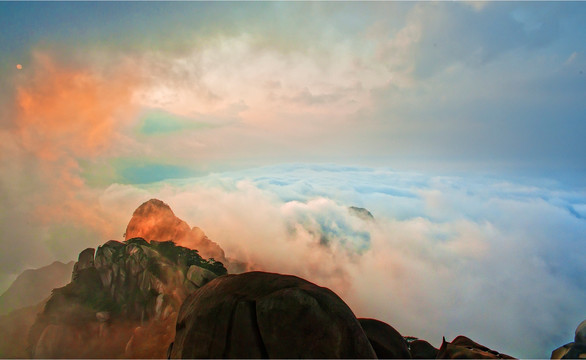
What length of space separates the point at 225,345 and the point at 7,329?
251 feet

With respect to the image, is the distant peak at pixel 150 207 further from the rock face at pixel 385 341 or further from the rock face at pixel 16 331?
the rock face at pixel 385 341

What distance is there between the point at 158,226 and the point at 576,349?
68.4 meters

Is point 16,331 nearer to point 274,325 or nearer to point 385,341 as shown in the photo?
point 385,341

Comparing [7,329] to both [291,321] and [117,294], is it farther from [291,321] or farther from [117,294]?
[291,321]

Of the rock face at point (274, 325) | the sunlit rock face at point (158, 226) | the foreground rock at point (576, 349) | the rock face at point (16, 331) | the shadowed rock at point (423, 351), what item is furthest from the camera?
the sunlit rock face at point (158, 226)

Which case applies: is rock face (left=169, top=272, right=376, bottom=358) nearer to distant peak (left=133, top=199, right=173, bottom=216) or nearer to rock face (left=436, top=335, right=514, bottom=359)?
rock face (left=436, top=335, right=514, bottom=359)

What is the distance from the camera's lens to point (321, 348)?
8.22 metres

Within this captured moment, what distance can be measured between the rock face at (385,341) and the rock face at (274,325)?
17.2 feet

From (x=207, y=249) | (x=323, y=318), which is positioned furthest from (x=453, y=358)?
(x=207, y=249)

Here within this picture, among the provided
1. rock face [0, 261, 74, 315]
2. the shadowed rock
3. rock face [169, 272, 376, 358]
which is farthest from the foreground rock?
rock face [0, 261, 74, 315]

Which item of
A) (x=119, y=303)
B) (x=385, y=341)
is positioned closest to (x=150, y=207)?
(x=119, y=303)

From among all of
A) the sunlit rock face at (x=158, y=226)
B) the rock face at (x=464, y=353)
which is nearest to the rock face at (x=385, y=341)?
the rock face at (x=464, y=353)

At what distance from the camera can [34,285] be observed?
87.8m

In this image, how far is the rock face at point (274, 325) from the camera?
8398 millimetres
